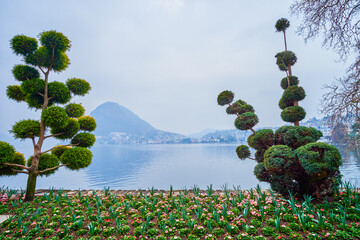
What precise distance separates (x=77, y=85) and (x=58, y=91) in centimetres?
58

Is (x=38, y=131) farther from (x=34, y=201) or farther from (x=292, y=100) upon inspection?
(x=292, y=100)

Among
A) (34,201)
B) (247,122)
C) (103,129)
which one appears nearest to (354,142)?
(247,122)

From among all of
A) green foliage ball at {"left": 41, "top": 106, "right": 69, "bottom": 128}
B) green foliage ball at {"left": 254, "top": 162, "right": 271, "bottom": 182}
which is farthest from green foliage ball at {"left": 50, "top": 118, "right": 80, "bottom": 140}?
green foliage ball at {"left": 254, "top": 162, "right": 271, "bottom": 182}

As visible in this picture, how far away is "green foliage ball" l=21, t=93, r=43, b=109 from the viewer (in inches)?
222

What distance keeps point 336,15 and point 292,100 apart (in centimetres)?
241

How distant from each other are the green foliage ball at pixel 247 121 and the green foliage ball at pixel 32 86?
642 cm

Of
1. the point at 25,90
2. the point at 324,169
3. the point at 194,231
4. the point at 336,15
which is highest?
the point at 336,15

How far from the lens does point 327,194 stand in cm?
406

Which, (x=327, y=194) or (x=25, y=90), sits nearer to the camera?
(x=327, y=194)

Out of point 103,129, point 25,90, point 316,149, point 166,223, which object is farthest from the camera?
point 103,129

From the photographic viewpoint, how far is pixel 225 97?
6.30m

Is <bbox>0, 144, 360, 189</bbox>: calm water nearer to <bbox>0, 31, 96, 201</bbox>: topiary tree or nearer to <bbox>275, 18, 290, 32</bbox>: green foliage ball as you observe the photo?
<bbox>275, 18, 290, 32</bbox>: green foliage ball

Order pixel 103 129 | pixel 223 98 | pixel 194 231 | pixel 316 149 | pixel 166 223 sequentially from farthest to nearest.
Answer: pixel 103 129, pixel 223 98, pixel 316 149, pixel 166 223, pixel 194 231

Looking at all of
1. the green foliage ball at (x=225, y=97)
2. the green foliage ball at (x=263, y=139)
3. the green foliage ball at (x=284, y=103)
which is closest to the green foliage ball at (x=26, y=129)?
the green foliage ball at (x=225, y=97)
